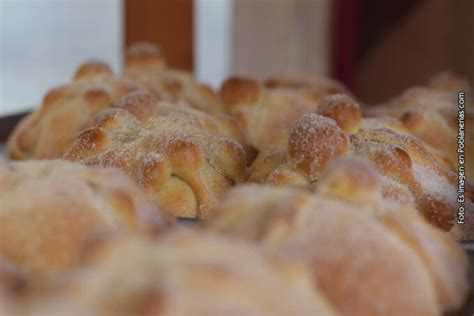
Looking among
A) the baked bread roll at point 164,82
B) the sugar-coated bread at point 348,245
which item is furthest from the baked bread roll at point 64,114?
the sugar-coated bread at point 348,245

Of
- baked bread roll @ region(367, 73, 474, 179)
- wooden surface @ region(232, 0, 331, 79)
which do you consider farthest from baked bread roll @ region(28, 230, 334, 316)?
wooden surface @ region(232, 0, 331, 79)

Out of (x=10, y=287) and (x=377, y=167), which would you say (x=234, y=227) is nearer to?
(x=10, y=287)

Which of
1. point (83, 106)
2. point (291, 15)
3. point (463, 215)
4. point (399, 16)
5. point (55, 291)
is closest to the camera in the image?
point (55, 291)

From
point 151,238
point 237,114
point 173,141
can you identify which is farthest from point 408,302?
point 237,114

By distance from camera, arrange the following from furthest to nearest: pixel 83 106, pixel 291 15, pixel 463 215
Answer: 1. pixel 291 15
2. pixel 83 106
3. pixel 463 215

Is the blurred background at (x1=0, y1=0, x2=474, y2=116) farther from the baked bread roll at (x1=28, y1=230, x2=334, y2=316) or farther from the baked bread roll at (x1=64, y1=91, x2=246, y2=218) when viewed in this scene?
the baked bread roll at (x1=28, y1=230, x2=334, y2=316)

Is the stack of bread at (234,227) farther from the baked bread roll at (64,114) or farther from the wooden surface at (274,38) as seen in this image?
the wooden surface at (274,38)

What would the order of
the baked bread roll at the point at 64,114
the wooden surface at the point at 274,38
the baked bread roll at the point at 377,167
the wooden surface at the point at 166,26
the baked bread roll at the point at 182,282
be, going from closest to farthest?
the baked bread roll at the point at 182,282
the baked bread roll at the point at 377,167
the baked bread roll at the point at 64,114
the wooden surface at the point at 166,26
the wooden surface at the point at 274,38

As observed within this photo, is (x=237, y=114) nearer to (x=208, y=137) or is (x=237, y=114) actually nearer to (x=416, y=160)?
(x=208, y=137)
